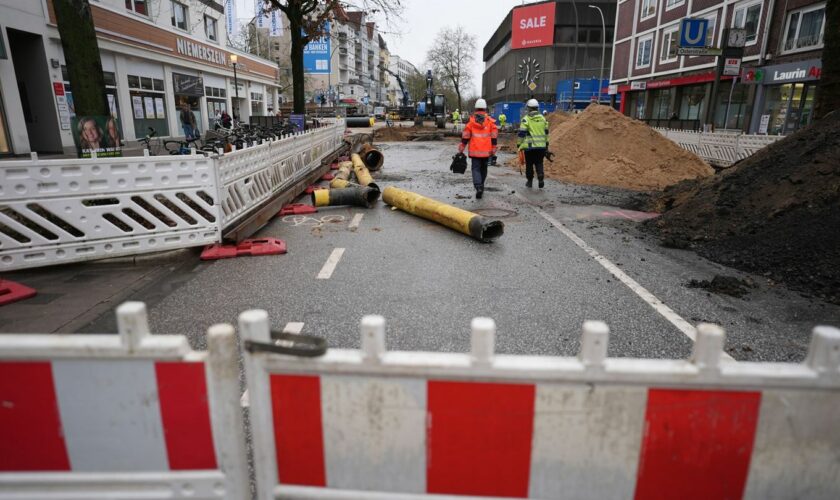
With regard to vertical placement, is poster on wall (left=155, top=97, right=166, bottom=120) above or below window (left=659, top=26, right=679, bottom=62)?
below

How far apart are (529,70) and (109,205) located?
71645 mm

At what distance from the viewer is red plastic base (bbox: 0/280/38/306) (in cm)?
464

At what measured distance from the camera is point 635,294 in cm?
488

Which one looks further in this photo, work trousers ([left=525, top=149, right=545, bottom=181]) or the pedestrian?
the pedestrian

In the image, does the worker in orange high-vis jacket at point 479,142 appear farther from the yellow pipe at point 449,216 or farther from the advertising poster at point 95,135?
the advertising poster at point 95,135

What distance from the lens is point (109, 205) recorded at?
18.5 feet

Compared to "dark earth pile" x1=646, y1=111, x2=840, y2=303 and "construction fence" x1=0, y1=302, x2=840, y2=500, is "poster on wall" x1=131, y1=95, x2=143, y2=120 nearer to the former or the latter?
"dark earth pile" x1=646, y1=111, x2=840, y2=303

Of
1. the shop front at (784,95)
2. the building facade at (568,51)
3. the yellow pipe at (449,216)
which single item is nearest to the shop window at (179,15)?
the yellow pipe at (449,216)

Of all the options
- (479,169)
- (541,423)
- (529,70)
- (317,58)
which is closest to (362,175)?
(479,169)

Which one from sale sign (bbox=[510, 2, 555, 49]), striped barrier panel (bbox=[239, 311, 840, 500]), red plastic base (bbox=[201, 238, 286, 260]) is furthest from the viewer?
sale sign (bbox=[510, 2, 555, 49])

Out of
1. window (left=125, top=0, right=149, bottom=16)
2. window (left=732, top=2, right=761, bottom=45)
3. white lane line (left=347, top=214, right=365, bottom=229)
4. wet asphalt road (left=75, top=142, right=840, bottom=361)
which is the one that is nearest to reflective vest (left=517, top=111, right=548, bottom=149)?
wet asphalt road (left=75, top=142, right=840, bottom=361)

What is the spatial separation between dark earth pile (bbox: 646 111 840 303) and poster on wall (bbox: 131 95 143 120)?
84.5 ft

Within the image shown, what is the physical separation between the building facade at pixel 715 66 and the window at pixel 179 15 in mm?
28536

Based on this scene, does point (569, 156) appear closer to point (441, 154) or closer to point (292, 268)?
point (441, 154)
